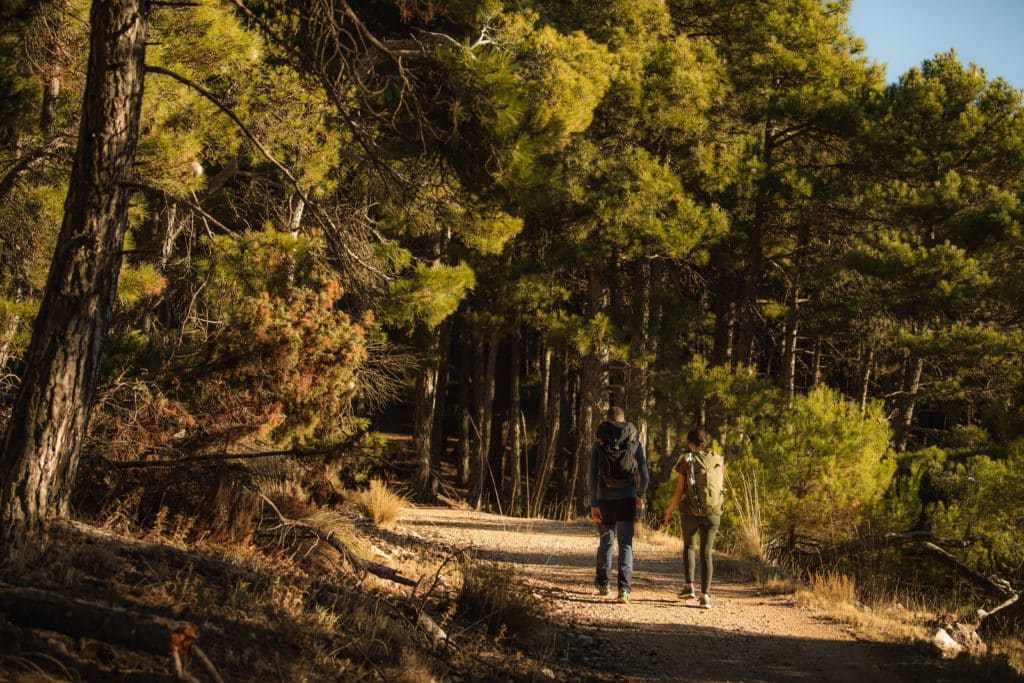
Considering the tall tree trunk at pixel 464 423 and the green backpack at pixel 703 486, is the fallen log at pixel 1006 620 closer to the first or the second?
the green backpack at pixel 703 486

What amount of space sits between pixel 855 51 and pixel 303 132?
19451mm

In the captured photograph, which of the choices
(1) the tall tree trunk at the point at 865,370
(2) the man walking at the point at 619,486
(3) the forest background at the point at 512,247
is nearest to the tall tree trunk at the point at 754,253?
(3) the forest background at the point at 512,247

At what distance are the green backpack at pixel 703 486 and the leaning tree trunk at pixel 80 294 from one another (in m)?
5.28

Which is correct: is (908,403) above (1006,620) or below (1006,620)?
above

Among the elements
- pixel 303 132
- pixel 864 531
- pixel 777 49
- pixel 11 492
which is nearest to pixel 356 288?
pixel 303 132

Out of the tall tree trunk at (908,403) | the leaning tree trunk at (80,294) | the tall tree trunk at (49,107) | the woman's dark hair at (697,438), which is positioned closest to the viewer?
the leaning tree trunk at (80,294)

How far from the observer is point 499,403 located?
3178 cm

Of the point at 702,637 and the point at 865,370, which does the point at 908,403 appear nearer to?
the point at 865,370

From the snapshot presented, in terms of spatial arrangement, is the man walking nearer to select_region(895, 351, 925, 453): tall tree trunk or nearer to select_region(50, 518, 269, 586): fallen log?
select_region(50, 518, 269, 586): fallen log

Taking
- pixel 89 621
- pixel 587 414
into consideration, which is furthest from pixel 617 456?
pixel 587 414

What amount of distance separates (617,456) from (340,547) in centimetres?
272

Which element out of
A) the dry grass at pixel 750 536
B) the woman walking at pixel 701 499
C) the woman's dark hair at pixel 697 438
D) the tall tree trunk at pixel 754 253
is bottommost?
the dry grass at pixel 750 536

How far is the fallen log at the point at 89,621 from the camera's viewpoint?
4.33m

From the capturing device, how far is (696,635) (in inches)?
302
